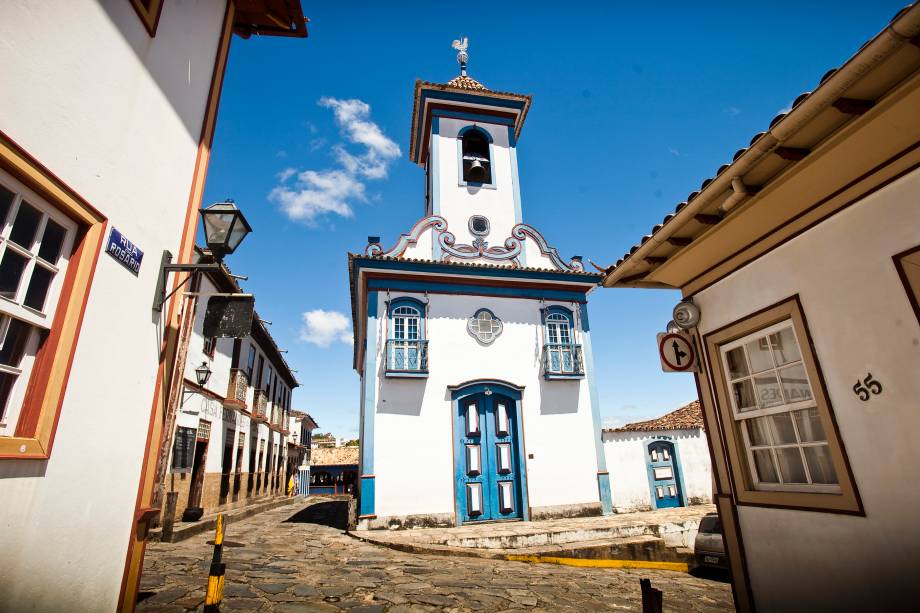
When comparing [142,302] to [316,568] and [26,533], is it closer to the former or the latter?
[26,533]

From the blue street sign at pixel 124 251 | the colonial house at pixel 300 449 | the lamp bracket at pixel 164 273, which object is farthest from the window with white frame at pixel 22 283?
the colonial house at pixel 300 449

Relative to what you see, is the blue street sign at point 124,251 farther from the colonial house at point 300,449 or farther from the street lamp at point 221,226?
the colonial house at point 300,449

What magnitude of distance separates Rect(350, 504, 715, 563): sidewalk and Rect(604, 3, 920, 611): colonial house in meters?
4.32

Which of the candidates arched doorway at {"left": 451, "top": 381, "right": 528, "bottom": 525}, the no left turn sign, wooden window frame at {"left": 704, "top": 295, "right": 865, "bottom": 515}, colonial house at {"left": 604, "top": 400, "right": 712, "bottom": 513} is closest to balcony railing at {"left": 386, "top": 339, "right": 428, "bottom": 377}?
arched doorway at {"left": 451, "top": 381, "right": 528, "bottom": 525}

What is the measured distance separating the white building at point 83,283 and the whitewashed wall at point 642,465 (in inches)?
447

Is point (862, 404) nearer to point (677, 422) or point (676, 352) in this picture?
point (676, 352)

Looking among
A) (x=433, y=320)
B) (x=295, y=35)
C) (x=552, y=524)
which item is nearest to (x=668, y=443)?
(x=552, y=524)

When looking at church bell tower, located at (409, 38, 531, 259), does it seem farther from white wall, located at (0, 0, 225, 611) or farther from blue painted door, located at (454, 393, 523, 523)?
white wall, located at (0, 0, 225, 611)

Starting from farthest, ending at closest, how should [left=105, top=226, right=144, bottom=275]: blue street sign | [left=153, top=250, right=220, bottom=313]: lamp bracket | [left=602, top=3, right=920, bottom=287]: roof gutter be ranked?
[left=153, top=250, right=220, bottom=313]: lamp bracket
[left=105, top=226, right=144, bottom=275]: blue street sign
[left=602, top=3, right=920, bottom=287]: roof gutter

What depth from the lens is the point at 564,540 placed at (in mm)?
9094

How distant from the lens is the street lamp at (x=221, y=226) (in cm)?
438

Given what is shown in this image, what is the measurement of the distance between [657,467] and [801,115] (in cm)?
1191

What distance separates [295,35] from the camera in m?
6.70

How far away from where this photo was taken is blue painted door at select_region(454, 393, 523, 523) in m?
11.4
